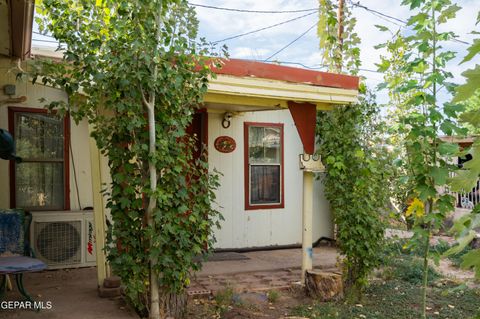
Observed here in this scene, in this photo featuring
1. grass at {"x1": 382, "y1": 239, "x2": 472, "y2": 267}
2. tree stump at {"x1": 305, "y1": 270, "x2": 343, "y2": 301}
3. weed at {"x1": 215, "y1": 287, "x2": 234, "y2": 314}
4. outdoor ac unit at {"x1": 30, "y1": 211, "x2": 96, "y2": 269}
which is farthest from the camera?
outdoor ac unit at {"x1": 30, "y1": 211, "x2": 96, "y2": 269}

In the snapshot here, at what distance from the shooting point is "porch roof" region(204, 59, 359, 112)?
4.79m

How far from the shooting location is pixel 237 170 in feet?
25.0

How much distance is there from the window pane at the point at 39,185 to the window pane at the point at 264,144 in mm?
3221

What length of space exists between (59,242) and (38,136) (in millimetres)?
1479

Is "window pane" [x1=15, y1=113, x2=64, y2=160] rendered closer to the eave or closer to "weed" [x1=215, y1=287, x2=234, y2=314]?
the eave

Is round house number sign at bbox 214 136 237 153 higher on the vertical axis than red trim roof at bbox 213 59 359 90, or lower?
lower

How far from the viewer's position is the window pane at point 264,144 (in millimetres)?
7812

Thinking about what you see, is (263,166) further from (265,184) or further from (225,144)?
(225,144)

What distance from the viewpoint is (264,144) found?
7.94 metres

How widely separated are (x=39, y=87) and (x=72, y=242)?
214 centimetres

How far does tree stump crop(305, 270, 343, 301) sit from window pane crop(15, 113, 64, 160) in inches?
150

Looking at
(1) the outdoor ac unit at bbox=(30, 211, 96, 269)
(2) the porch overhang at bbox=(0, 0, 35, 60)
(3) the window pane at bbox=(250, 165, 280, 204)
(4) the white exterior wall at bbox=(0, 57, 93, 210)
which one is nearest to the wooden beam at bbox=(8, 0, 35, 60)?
(2) the porch overhang at bbox=(0, 0, 35, 60)

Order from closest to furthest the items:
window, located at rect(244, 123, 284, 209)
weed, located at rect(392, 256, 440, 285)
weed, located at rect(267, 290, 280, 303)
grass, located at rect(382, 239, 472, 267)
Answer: weed, located at rect(267, 290, 280, 303) → grass, located at rect(382, 239, 472, 267) → weed, located at rect(392, 256, 440, 285) → window, located at rect(244, 123, 284, 209)

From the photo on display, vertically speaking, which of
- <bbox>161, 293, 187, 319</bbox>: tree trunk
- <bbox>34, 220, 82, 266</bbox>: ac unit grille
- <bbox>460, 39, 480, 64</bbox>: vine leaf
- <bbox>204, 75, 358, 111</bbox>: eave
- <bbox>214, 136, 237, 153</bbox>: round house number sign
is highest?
<bbox>204, 75, 358, 111</bbox>: eave
